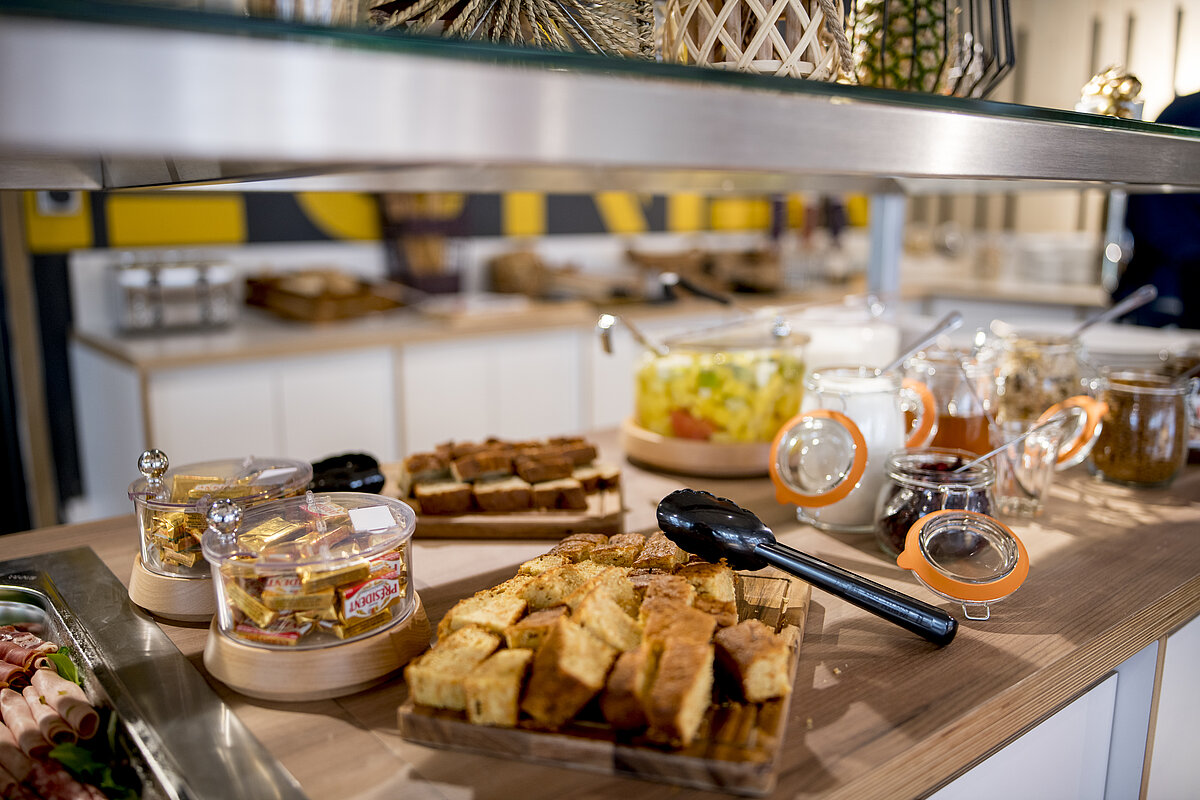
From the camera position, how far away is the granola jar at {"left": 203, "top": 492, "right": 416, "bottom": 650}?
0.73 metres

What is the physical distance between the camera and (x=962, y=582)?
91cm

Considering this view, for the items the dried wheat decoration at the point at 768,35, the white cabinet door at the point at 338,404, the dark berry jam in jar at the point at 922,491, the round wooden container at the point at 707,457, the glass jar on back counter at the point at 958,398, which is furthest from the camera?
the white cabinet door at the point at 338,404

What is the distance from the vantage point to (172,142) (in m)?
0.40

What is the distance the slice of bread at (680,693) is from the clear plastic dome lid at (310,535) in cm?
26

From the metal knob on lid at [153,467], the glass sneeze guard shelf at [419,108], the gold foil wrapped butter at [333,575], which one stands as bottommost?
the gold foil wrapped butter at [333,575]

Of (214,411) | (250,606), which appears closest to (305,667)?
(250,606)

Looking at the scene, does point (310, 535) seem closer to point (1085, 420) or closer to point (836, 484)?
point (836, 484)

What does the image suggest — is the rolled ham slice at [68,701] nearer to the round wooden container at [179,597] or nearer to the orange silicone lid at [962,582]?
the round wooden container at [179,597]

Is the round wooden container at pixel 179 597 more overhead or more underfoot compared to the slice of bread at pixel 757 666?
more underfoot

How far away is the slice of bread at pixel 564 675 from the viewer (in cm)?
66

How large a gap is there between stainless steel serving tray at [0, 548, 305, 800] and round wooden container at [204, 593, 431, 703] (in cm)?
3

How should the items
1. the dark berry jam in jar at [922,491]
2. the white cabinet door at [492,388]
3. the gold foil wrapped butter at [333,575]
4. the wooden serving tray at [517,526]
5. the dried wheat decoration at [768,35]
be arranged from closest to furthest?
the gold foil wrapped butter at [333,575]
the dried wheat decoration at [768,35]
the dark berry jam in jar at [922,491]
the wooden serving tray at [517,526]
the white cabinet door at [492,388]

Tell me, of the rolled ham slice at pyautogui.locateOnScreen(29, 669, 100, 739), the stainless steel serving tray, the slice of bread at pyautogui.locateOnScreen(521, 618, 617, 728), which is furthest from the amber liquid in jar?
the rolled ham slice at pyautogui.locateOnScreen(29, 669, 100, 739)

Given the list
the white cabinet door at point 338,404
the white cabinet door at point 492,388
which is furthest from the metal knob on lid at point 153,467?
the white cabinet door at point 492,388
